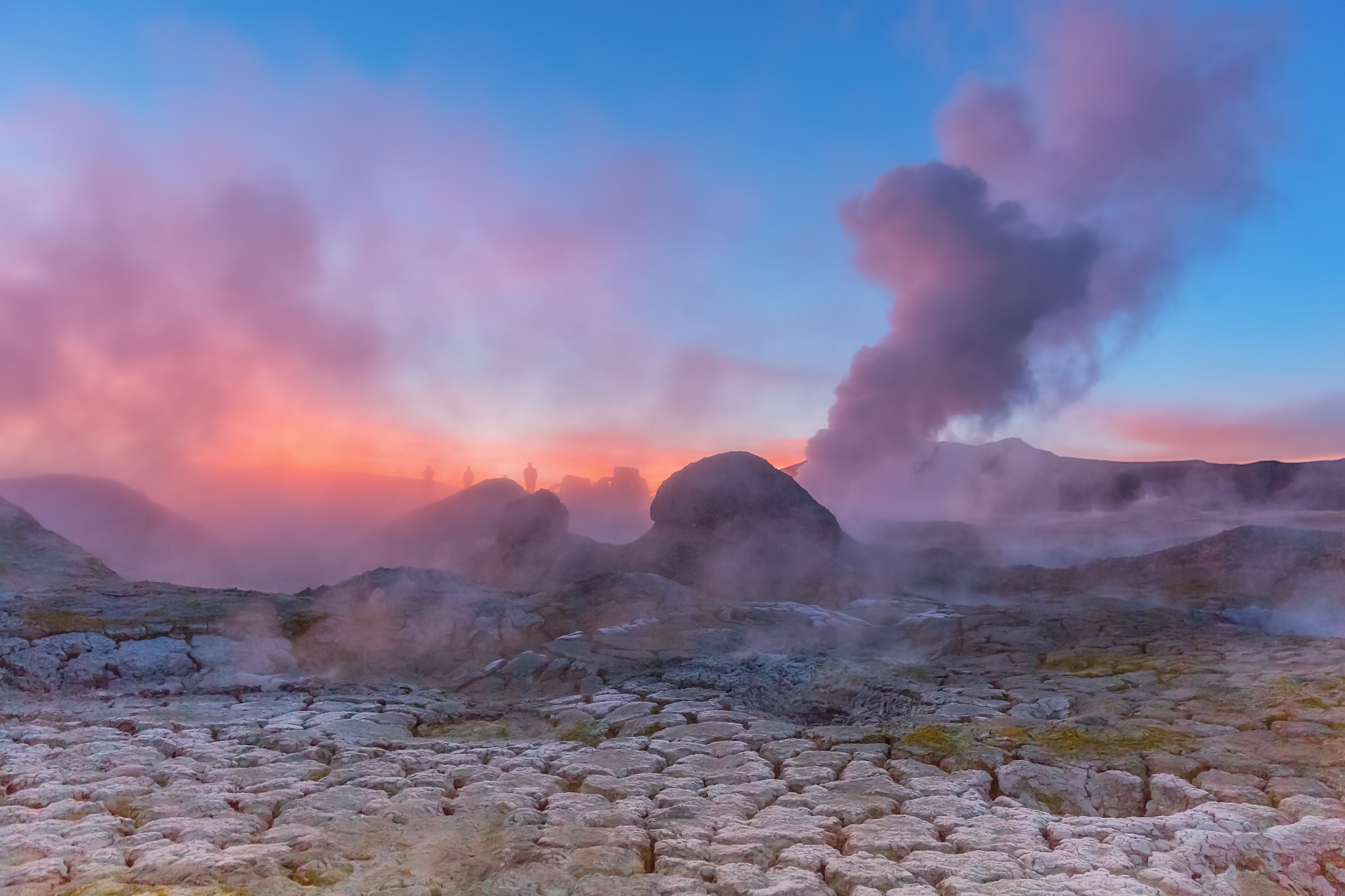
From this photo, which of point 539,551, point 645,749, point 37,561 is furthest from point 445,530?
point 645,749

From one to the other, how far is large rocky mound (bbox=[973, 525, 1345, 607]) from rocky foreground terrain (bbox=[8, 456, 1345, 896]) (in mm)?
3912

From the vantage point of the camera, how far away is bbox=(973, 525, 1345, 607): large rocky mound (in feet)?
54.4

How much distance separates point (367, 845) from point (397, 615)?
914cm

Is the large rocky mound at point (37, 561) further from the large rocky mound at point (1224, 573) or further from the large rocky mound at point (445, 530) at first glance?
the large rocky mound at point (1224, 573)

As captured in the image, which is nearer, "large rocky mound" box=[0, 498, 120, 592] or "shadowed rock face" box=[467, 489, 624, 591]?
"large rocky mound" box=[0, 498, 120, 592]

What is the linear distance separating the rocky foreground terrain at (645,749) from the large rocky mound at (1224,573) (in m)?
3.91

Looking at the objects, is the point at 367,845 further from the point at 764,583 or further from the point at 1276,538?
the point at 1276,538

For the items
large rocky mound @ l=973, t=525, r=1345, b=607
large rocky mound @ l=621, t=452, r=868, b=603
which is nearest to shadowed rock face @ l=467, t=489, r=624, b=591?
large rocky mound @ l=621, t=452, r=868, b=603

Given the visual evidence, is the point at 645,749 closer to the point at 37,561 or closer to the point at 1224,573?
the point at 37,561

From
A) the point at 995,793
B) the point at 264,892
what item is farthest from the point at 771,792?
the point at 264,892

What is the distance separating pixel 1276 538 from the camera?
18141 millimetres

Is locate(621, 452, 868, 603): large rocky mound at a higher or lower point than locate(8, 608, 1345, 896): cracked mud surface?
higher

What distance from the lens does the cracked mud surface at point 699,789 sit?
4.48 m

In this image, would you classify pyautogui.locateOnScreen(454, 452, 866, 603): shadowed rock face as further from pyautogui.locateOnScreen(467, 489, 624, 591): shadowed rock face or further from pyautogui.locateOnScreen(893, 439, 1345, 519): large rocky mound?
pyautogui.locateOnScreen(893, 439, 1345, 519): large rocky mound
